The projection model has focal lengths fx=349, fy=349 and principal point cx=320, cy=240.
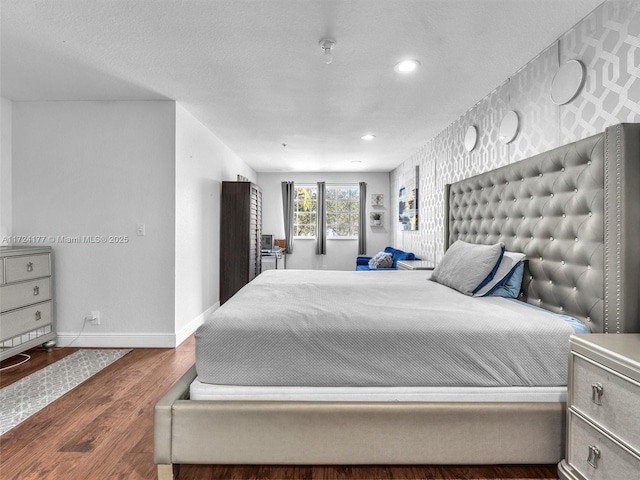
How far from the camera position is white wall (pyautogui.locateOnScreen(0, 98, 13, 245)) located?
128 inches

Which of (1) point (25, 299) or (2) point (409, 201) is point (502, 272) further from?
(1) point (25, 299)

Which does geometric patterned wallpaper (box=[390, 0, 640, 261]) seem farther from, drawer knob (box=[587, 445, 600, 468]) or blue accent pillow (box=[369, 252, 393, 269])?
blue accent pillow (box=[369, 252, 393, 269])

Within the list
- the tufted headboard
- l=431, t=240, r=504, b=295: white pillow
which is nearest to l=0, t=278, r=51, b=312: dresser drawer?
l=431, t=240, r=504, b=295: white pillow

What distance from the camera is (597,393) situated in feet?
4.26

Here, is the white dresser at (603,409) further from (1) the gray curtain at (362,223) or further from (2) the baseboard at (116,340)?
(1) the gray curtain at (362,223)

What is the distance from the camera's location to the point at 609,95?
177cm

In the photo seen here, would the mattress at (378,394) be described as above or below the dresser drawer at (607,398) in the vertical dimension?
below

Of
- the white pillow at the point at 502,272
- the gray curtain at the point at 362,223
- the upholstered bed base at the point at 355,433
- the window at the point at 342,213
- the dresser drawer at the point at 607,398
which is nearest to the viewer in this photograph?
the dresser drawer at the point at 607,398

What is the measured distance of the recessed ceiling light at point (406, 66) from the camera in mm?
2449

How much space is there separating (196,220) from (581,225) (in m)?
3.50

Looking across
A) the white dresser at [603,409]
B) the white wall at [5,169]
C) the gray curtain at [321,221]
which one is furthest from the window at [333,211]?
the white dresser at [603,409]

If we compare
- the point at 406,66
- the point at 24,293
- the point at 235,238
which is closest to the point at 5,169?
the point at 24,293

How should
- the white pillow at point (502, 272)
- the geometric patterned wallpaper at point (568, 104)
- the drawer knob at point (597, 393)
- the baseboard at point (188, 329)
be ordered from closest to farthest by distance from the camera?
the drawer knob at point (597, 393) → the geometric patterned wallpaper at point (568, 104) → the white pillow at point (502, 272) → the baseboard at point (188, 329)

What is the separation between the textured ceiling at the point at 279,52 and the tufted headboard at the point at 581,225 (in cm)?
80
